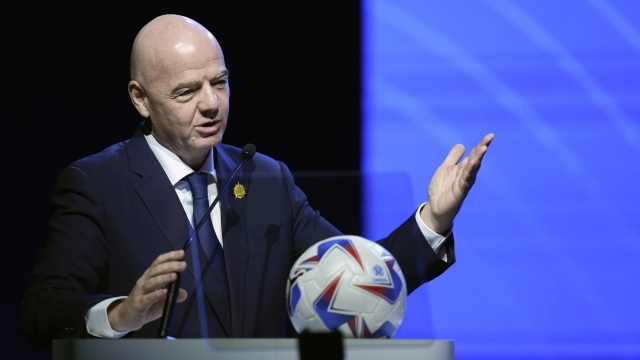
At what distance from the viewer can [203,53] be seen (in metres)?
2.24

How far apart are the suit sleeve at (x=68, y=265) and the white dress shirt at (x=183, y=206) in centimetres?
9

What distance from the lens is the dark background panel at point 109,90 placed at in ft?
11.2

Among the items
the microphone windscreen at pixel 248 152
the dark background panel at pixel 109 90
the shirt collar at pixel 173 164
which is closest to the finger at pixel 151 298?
Answer: the microphone windscreen at pixel 248 152

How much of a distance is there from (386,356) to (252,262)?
44cm

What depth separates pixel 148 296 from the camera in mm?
1616

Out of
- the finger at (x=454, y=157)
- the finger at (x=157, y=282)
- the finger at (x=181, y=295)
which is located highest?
the finger at (x=454, y=157)

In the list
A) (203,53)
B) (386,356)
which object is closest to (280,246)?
(386,356)

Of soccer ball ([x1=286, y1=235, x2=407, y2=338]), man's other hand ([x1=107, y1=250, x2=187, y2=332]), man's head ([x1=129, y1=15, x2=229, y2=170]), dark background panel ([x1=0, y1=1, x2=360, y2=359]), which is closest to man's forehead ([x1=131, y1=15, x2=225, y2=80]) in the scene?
man's head ([x1=129, y1=15, x2=229, y2=170])

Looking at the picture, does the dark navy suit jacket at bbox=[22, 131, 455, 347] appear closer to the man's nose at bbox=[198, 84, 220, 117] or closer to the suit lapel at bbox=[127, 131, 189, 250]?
the suit lapel at bbox=[127, 131, 189, 250]

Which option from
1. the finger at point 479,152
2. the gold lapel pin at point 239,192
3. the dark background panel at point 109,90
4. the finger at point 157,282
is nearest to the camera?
the finger at point 157,282

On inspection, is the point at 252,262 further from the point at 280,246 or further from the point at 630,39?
the point at 630,39

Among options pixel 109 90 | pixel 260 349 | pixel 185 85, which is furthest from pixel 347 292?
pixel 109 90

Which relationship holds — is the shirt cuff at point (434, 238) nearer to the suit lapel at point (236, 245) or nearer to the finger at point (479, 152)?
the finger at point (479, 152)

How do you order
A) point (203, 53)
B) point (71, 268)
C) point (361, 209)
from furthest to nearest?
point (203, 53) → point (71, 268) → point (361, 209)
